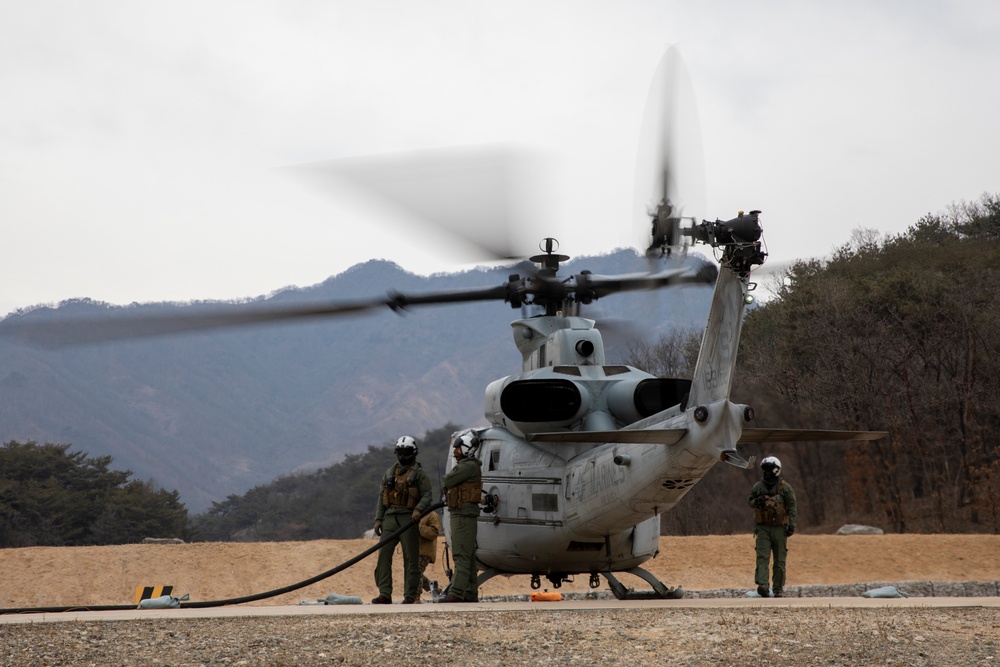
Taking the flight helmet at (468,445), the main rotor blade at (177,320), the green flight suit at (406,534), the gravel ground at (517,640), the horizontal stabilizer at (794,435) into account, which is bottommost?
the gravel ground at (517,640)

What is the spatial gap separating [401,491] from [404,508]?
197 mm

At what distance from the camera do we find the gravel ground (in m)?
6.87

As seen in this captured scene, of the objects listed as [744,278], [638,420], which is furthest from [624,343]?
[744,278]

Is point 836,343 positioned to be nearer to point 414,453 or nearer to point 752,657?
point 414,453

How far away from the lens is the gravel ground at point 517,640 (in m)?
6.87

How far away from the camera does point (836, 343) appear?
32781 mm

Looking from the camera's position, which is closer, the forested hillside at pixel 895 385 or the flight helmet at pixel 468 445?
the flight helmet at pixel 468 445

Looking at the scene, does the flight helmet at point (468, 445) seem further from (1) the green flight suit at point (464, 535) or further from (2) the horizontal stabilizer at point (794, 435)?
(2) the horizontal stabilizer at point (794, 435)

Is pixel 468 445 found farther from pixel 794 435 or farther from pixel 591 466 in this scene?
pixel 794 435

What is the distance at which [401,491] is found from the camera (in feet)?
39.1

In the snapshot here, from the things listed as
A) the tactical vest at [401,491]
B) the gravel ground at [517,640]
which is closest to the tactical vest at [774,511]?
the gravel ground at [517,640]

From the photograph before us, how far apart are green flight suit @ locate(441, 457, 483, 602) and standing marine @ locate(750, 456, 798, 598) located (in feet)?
11.5

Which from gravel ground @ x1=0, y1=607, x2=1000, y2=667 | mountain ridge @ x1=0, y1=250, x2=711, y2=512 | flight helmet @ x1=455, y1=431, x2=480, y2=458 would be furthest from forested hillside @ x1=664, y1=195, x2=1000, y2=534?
mountain ridge @ x1=0, y1=250, x2=711, y2=512

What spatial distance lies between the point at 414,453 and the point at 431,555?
2637 millimetres
